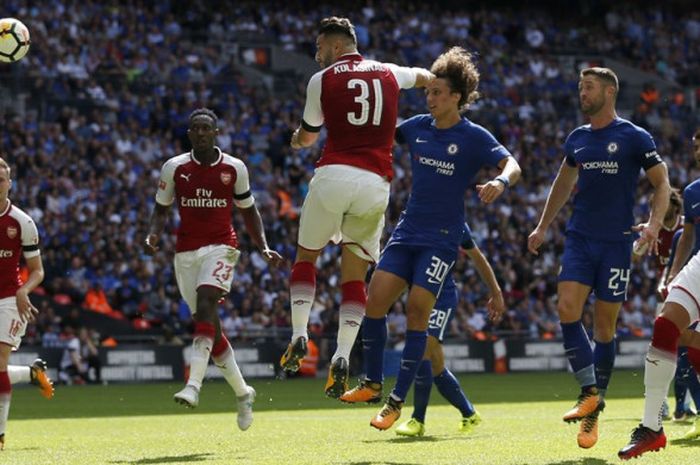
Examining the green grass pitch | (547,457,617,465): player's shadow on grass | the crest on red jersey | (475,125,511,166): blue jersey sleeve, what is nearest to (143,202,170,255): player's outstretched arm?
the crest on red jersey

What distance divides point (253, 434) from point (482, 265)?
2798mm

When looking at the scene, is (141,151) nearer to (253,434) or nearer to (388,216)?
(388,216)

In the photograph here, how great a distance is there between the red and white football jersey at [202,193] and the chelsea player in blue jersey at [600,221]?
3126 mm

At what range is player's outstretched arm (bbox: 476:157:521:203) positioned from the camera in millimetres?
9875

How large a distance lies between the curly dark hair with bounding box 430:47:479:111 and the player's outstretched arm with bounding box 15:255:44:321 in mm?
4102

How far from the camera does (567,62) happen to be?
4244 cm

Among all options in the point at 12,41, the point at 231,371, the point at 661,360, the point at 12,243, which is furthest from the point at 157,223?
the point at 661,360

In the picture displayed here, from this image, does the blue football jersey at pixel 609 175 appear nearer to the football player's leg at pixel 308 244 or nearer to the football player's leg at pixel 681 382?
the football player's leg at pixel 308 244

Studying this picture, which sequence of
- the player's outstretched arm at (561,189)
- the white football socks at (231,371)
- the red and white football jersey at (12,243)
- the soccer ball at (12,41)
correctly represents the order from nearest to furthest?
the player's outstretched arm at (561,189)
the red and white football jersey at (12,243)
the white football socks at (231,371)
the soccer ball at (12,41)

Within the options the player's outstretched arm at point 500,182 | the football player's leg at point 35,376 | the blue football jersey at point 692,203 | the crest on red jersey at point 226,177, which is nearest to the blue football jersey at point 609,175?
the blue football jersey at point 692,203

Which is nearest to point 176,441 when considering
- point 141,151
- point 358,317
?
point 358,317

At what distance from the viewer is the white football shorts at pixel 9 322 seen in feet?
41.2

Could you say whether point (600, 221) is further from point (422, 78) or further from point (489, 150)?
point (422, 78)

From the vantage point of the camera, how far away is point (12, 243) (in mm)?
12672
